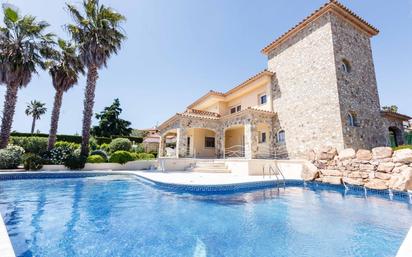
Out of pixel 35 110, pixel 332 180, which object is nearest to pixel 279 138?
pixel 332 180

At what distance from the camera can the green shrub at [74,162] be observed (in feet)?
53.9

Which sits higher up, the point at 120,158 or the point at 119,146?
the point at 119,146

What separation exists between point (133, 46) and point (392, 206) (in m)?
21.5

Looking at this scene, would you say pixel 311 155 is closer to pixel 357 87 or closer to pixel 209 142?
pixel 357 87

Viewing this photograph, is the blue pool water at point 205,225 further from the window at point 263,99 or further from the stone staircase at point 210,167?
the window at point 263,99

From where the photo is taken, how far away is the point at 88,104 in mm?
17922

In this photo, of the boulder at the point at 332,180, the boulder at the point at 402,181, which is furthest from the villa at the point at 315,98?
the boulder at the point at 402,181

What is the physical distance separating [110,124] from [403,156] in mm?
42507

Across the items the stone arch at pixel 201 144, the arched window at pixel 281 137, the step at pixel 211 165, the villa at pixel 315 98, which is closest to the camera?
the villa at pixel 315 98

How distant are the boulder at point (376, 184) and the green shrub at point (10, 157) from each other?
23892mm

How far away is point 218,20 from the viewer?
55.1 ft

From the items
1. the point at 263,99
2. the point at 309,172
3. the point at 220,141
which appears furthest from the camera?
the point at 220,141

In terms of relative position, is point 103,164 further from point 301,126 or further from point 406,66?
point 406,66

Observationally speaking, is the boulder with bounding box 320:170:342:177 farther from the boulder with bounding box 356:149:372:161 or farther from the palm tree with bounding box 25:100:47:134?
the palm tree with bounding box 25:100:47:134
